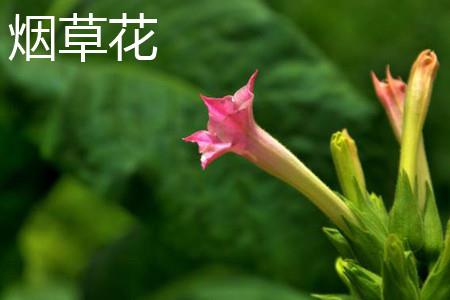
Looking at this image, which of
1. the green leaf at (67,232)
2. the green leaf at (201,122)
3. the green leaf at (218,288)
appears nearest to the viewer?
the green leaf at (201,122)

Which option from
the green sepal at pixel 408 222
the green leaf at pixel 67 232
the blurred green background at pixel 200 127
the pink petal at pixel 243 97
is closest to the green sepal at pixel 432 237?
the green sepal at pixel 408 222

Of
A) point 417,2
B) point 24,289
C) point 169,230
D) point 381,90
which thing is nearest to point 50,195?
point 24,289

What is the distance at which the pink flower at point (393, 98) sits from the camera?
23.7 inches

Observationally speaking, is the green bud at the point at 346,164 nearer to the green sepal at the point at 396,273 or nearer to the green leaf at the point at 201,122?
the green sepal at the point at 396,273

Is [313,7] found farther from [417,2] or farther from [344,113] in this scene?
[344,113]

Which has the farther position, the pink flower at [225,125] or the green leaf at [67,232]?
the green leaf at [67,232]

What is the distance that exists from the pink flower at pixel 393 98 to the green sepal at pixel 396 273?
11cm

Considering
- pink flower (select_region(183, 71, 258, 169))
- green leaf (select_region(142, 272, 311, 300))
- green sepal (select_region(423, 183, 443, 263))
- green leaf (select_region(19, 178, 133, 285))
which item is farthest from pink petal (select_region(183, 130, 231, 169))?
green leaf (select_region(19, 178, 133, 285))

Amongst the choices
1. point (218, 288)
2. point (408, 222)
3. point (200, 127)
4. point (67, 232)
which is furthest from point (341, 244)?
point (67, 232)

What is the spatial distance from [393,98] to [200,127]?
2.08ft

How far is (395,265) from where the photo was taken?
1.66 ft

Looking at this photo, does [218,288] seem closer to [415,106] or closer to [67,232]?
[67,232]

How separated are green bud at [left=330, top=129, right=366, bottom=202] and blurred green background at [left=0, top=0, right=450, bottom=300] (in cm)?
62

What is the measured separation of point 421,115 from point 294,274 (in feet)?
2.35
